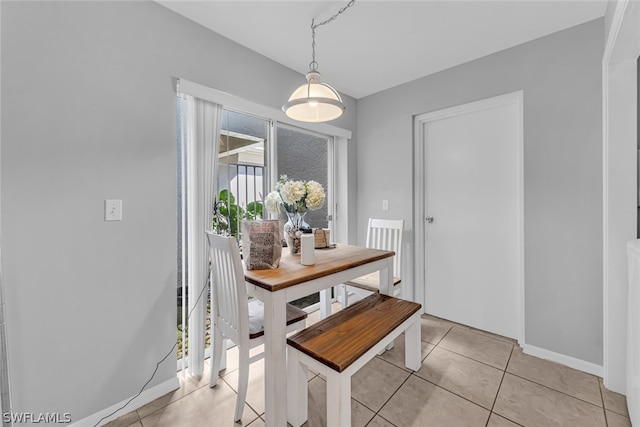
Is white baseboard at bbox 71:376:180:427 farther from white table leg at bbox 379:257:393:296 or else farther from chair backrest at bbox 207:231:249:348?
white table leg at bbox 379:257:393:296

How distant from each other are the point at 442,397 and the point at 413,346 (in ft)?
1.05

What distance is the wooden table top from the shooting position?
1324mm

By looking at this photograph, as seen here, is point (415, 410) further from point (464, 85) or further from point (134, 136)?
point (464, 85)

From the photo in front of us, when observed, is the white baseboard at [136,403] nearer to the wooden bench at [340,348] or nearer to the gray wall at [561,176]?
the wooden bench at [340,348]

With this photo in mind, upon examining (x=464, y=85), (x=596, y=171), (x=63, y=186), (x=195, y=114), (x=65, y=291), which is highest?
(x=464, y=85)

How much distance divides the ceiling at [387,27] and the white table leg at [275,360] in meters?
1.76

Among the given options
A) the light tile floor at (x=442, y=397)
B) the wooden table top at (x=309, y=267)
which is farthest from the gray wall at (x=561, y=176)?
the wooden table top at (x=309, y=267)

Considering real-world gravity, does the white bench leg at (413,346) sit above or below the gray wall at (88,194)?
below

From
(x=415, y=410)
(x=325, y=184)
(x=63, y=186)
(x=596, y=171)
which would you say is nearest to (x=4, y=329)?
(x=63, y=186)

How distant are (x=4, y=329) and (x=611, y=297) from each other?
3213mm

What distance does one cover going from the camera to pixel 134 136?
1.58 m

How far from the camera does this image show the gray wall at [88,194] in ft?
4.16

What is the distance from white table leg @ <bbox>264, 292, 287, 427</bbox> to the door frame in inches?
74.0

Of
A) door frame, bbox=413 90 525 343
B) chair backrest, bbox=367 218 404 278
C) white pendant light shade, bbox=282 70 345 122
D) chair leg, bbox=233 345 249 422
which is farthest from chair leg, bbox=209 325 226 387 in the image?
door frame, bbox=413 90 525 343
